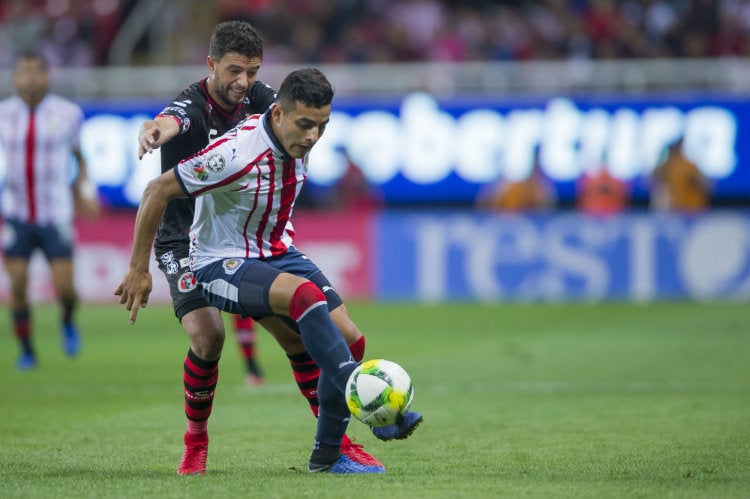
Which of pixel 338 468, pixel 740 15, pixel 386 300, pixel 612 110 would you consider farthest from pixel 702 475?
pixel 740 15

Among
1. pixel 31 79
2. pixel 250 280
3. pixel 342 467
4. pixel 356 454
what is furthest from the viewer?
pixel 31 79

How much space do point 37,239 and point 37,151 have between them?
801mm

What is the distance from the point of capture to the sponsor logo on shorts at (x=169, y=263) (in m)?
6.21

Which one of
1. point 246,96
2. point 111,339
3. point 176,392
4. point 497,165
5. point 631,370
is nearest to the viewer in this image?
point 246,96

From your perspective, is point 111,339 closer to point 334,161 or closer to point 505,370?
point 505,370

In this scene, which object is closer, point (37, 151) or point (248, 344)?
point (248, 344)

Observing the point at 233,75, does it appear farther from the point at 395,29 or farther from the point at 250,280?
the point at 395,29

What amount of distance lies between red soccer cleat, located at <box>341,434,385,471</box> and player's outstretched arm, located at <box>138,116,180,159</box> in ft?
5.59

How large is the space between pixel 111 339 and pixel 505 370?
521cm

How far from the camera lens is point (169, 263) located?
6262 mm

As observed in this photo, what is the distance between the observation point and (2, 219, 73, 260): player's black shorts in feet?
36.2

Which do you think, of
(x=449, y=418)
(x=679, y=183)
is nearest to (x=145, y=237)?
(x=449, y=418)

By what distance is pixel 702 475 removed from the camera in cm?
558

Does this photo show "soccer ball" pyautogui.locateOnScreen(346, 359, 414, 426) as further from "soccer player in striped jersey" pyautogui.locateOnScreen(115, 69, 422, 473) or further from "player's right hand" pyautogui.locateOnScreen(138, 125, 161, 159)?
"player's right hand" pyautogui.locateOnScreen(138, 125, 161, 159)
